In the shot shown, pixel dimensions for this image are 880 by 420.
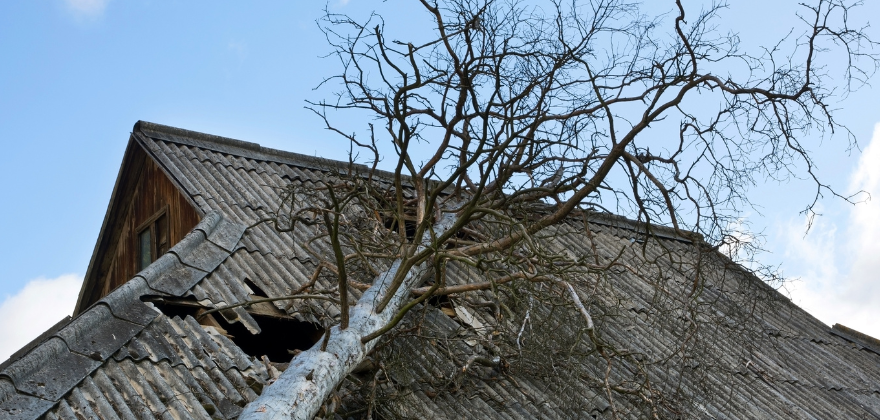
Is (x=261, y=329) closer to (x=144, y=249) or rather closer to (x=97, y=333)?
(x=97, y=333)

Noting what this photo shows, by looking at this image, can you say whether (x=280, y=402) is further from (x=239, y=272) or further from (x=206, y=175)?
(x=206, y=175)

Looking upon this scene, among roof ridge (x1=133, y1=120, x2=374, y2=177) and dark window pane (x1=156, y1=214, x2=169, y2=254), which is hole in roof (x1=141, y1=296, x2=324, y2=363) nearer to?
A: dark window pane (x1=156, y1=214, x2=169, y2=254)

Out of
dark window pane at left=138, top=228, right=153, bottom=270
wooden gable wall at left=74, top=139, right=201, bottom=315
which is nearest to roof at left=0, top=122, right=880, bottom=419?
wooden gable wall at left=74, top=139, right=201, bottom=315

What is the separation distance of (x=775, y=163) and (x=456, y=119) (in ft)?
8.22

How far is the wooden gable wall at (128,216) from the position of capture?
888cm

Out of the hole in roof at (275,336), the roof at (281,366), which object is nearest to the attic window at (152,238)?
the roof at (281,366)

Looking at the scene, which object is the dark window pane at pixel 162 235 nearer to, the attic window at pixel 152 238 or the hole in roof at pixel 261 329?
the attic window at pixel 152 238

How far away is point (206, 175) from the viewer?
28.7 ft

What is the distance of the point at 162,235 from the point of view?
29.6 feet

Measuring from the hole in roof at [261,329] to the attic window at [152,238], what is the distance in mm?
2588

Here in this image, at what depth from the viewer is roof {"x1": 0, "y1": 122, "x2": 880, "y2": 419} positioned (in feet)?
15.5

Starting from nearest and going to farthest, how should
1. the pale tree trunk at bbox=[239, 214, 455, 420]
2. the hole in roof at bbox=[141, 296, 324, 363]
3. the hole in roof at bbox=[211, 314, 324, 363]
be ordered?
the pale tree trunk at bbox=[239, 214, 455, 420]
the hole in roof at bbox=[141, 296, 324, 363]
the hole in roof at bbox=[211, 314, 324, 363]

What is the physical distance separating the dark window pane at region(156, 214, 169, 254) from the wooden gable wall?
0.28 feet

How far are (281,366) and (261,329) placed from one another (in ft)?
3.28
